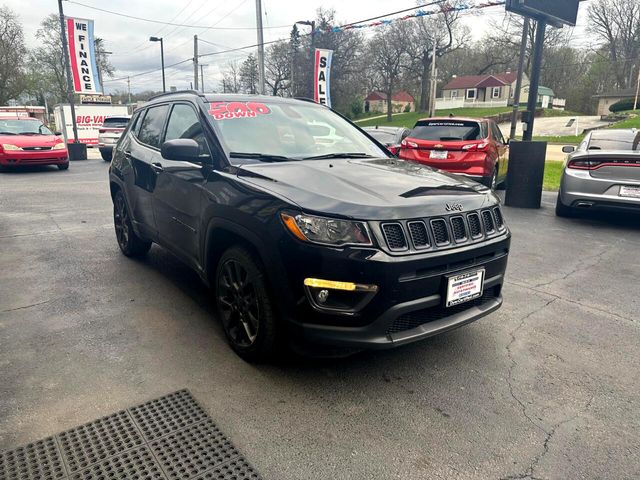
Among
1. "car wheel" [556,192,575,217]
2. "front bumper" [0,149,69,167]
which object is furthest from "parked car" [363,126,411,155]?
"front bumper" [0,149,69,167]

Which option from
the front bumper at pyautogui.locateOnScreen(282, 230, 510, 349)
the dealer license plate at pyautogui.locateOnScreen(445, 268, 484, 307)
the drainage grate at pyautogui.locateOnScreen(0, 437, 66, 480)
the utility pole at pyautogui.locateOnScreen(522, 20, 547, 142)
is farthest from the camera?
the utility pole at pyautogui.locateOnScreen(522, 20, 547, 142)

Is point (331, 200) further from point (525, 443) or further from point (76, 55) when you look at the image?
point (76, 55)

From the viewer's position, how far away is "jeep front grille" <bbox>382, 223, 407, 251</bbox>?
8.23 feet

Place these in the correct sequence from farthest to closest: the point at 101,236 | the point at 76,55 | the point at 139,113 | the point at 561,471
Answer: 1. the point at 76,55
2. the point at 101,236
3. the point at 139,113
4. the point at 561,471

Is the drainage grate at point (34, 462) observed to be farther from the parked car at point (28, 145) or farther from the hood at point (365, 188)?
the parked car at point (28, 145)

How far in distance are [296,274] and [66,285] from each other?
304cm

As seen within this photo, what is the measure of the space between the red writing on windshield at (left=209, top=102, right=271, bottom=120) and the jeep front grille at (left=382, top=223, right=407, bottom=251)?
172cm

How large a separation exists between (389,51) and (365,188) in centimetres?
5454

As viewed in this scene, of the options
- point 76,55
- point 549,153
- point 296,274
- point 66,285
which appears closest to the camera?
point 296,274

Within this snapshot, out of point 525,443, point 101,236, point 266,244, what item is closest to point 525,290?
point 525,443

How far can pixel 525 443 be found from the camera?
2.37 metres

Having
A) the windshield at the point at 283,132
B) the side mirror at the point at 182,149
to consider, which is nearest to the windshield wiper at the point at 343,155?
the windshield at the point at 283,132

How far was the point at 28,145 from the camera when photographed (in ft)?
42.9

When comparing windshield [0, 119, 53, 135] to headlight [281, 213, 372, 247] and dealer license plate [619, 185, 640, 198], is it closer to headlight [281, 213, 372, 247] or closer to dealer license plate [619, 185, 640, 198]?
headlight [281, 213, 372, 247]
